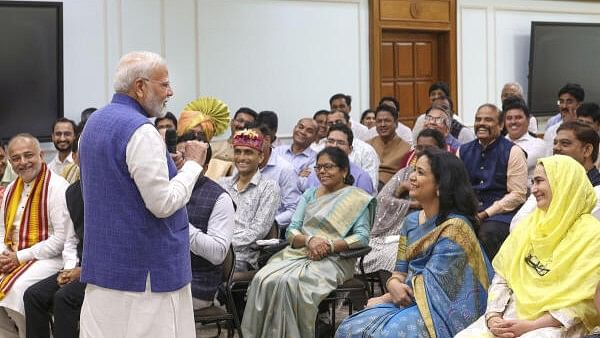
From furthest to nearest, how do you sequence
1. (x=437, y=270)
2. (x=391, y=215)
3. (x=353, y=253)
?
(x=391, y=215) → (x=353, y=253) → (x=437, y=270)

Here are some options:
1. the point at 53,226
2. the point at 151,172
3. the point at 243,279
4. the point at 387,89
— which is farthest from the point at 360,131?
the point at 151,172

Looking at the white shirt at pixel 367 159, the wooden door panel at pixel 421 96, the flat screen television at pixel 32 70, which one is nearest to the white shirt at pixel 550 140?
the white shirt at pixel 367 159

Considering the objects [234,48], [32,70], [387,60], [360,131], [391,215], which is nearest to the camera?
[391,215]

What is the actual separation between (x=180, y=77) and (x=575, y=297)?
5431mm

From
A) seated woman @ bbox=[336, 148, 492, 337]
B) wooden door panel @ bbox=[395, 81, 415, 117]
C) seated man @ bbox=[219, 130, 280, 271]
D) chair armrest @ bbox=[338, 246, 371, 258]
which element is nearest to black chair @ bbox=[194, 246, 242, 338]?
seated man @ bbox=[219, 130, 280, 271]

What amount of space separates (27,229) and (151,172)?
2.09 meters

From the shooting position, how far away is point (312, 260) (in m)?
4.02

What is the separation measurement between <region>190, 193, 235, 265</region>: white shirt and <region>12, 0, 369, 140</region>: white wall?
3.82 metres

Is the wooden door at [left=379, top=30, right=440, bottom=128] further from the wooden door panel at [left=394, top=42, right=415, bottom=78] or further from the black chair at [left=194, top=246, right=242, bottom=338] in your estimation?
the black chair at [left=194, top=246, right=242, bottom=338]

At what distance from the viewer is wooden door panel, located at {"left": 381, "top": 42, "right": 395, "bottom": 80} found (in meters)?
8.81

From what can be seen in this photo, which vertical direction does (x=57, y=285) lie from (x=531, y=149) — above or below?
below

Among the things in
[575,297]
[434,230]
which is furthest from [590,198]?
[434,230]

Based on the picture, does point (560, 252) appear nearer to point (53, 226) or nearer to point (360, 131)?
point (53, 226)

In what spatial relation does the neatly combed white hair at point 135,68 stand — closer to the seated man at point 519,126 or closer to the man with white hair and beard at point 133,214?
the man with white hair and beard at point 133,214
